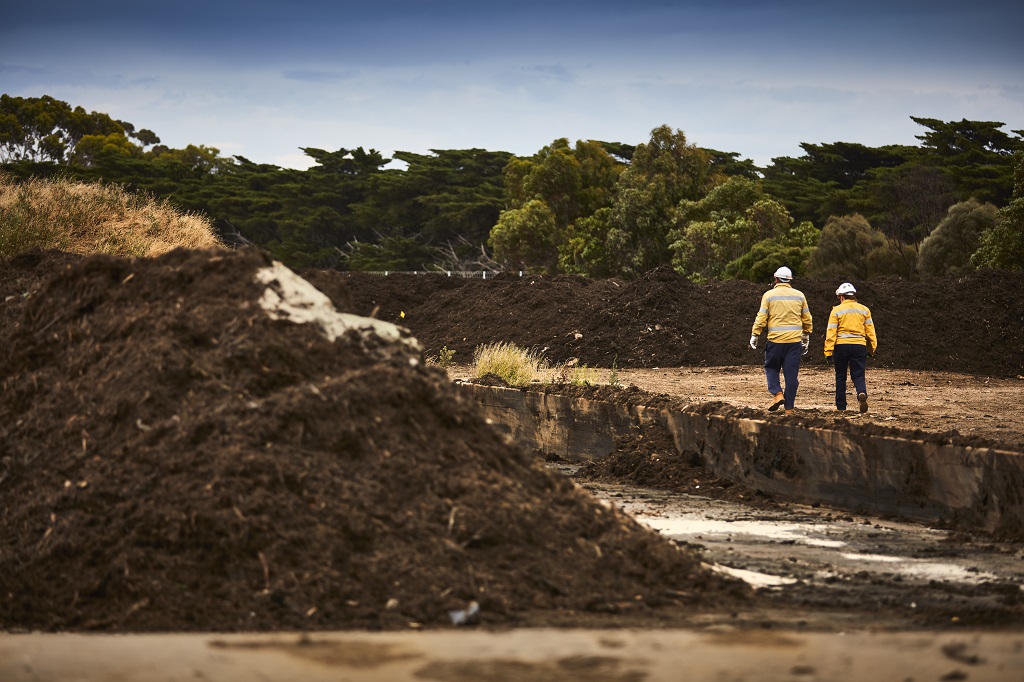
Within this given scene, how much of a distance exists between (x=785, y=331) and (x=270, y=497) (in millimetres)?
8472

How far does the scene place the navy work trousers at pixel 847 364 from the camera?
1452 centimetres

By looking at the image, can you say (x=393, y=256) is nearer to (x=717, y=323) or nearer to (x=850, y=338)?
(x=717, y=323)

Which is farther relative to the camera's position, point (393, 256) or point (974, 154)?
point (393, 256)

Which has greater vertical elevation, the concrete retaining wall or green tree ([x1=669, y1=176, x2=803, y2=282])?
green tree ([x1=669, y1=176, x2=803, y2=282])

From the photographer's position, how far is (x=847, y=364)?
579 inches

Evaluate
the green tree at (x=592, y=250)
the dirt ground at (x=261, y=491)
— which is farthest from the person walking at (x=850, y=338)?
the green tree at (x=592, y=250)

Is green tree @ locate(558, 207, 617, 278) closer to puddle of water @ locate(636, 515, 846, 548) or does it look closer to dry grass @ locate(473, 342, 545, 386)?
dry grass @ locate(473, 342, 545, 386)

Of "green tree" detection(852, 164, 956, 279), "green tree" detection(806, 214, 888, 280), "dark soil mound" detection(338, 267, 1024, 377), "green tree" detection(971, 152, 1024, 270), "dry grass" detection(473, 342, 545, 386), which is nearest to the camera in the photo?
"dry grass" detection(473, 342, 545, 386)

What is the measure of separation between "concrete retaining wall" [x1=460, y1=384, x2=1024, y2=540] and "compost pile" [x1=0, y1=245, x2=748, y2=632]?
1.52 metres

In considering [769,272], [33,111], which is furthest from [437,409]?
[33,111]

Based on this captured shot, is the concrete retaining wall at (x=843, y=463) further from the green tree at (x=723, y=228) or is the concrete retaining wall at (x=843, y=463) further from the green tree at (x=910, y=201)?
the green tree at (x=910, y=201)

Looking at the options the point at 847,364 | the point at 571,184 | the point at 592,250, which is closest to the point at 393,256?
the point at 571,184

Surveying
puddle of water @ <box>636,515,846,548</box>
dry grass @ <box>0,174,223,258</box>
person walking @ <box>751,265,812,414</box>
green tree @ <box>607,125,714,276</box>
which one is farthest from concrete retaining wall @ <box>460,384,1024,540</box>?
green tree @ <box>607,125,714,276</box>

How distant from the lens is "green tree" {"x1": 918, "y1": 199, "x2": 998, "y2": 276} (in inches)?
1427
